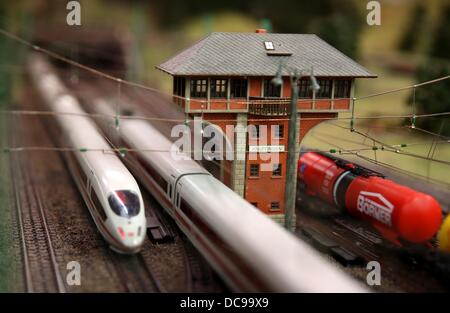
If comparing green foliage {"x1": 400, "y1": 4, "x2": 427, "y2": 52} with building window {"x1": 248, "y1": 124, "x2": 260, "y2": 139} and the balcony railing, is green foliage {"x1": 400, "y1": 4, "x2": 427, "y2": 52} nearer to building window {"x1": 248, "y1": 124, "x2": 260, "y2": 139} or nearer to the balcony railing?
the balcony railing

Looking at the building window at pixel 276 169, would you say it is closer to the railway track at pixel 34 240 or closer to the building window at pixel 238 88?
the building window at pixel 238 88

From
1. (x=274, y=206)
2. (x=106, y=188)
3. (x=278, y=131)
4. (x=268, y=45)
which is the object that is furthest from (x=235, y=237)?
(x=268, y=45)

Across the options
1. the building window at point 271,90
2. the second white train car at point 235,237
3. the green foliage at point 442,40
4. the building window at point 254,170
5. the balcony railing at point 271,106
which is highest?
the green foliage at point 442,40

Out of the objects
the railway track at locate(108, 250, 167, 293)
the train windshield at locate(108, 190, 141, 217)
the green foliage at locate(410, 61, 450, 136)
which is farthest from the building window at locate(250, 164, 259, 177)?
the green foliage at locate(410, 61, 450, 136)

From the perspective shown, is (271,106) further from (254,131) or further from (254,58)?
(254,58)

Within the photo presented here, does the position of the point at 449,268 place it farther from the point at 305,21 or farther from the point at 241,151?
the point at 305,21

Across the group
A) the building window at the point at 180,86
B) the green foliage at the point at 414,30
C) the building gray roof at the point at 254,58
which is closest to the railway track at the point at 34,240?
the building window at the point at 180,86
